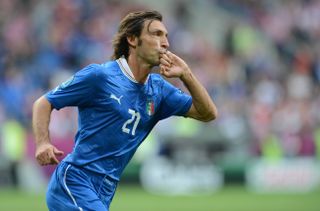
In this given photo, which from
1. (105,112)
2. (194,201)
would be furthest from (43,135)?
(194,201)

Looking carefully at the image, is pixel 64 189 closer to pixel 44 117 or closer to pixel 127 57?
pixel 44 117

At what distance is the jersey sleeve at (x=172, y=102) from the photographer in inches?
285

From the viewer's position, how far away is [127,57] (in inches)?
281

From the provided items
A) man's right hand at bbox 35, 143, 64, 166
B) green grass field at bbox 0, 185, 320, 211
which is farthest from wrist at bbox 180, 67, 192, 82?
green grass field at bbox 0, 185, 320, 211

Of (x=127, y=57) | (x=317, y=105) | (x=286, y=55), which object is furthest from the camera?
(x=286, y=55)

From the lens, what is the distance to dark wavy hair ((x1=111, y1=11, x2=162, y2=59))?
6.99 m

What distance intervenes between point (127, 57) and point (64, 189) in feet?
3.69

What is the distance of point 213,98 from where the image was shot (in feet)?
60.2

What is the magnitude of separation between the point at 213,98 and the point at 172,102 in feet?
36.6

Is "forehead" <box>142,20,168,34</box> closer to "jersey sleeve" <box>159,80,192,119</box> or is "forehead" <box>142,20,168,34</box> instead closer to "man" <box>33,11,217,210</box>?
"man" <box>33,11,217,210</box>

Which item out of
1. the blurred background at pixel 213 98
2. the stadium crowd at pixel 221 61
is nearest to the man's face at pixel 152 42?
the blurred background at pixel 213 98

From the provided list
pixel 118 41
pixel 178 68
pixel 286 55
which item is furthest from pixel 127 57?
pixel 286 55

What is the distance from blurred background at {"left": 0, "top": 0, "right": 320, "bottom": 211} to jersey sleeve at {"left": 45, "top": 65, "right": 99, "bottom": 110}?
7331 millimetres

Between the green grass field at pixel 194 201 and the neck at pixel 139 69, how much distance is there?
6989 mm
